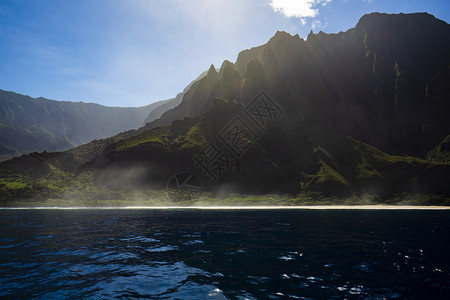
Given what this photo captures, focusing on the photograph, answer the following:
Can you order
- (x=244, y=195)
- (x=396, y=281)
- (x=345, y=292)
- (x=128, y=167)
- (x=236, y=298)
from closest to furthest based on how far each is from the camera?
(x=236, y=298) → (x=345, y=292) → (x=396, y=281) → (x=244, y=195) → (x=128, y=167)

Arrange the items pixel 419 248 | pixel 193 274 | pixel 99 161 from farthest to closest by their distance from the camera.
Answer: pixel 99 161 < pixel 419 248 < pixel 193 274

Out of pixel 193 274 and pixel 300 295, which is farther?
pixel 193 274

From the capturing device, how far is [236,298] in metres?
12.1

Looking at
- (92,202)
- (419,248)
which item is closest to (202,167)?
(92,202)

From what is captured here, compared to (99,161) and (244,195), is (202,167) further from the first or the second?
(99,161)

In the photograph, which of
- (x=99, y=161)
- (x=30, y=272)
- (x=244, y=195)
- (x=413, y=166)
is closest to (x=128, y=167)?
(x=99, y=161)

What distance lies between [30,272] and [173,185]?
15087cm

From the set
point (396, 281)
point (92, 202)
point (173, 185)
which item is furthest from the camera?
point (173, 185)

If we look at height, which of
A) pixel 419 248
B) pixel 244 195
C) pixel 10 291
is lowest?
pixel 244 195

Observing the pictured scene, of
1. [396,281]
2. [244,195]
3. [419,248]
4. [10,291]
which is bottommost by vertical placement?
[244,195]

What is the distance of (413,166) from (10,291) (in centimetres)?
19120

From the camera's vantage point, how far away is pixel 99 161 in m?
194

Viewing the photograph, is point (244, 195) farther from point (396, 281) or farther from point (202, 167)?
point (396, 281)

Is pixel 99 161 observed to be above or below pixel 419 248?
above
